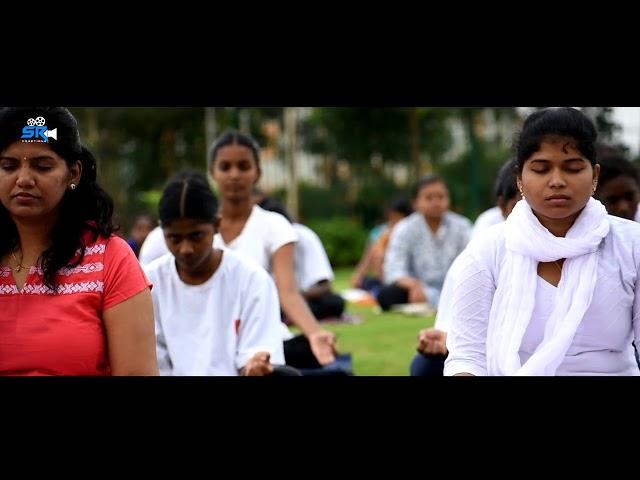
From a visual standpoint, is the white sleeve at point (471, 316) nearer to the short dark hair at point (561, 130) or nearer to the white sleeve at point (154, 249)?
A: the short dark hair at point (561, 130)

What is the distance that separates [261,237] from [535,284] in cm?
249

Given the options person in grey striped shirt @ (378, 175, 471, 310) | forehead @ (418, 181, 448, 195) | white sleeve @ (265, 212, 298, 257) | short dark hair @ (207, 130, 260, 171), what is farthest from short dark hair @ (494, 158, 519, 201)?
person in grey striped shirt @ (378, 175, 471, 310)

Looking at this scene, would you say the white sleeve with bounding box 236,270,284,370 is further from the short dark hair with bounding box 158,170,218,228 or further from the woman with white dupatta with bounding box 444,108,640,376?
the woman with white dupatta with bounding box 444,108,640,376

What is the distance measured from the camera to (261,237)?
16.9 ft

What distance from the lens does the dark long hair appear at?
2738 millimetres

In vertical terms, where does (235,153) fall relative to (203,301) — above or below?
above

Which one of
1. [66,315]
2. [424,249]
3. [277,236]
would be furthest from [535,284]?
[424,249]

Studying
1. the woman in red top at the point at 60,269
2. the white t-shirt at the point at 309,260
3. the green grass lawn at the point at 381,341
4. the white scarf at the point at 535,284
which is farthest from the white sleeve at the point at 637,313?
the white t-shirt at the point at 309,260

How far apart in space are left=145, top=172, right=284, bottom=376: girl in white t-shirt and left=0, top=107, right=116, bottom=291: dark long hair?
103 centimetres

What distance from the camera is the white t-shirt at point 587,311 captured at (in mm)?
2814

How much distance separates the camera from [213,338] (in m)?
3.98

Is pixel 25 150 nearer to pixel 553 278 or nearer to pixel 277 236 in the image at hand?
pixel 553 278
